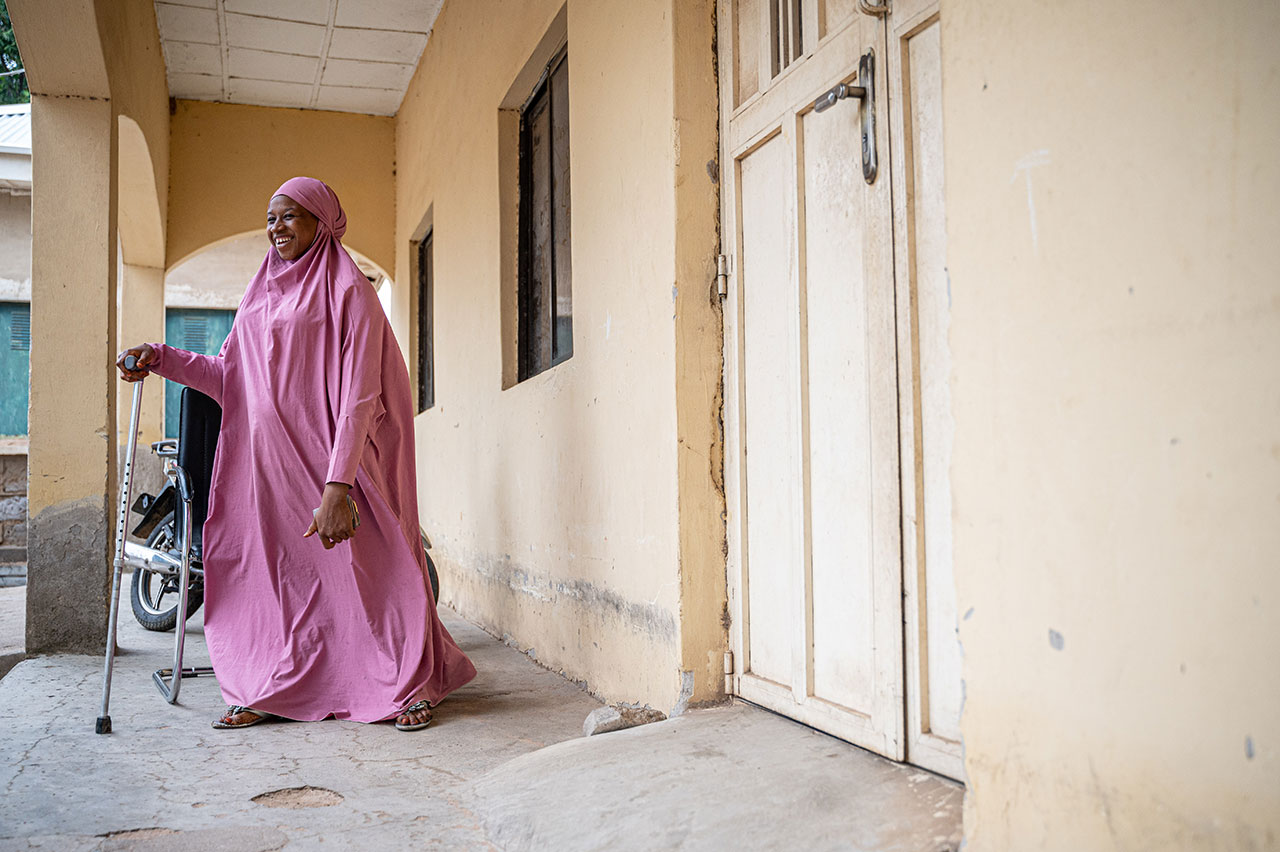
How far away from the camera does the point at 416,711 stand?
3.18 m

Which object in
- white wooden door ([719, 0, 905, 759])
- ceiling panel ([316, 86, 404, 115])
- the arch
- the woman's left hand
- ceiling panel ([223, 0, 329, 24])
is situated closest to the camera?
white wooden door ([719, 0, 905, 759])

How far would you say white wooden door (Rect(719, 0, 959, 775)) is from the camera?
78.3 inches

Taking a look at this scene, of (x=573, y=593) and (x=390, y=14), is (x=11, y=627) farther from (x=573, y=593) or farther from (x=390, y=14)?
(x=390, y=14)

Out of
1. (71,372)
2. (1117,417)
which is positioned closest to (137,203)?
(71,372)

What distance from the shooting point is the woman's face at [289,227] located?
3.49 m

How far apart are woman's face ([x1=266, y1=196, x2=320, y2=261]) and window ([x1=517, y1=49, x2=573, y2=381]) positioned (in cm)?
115

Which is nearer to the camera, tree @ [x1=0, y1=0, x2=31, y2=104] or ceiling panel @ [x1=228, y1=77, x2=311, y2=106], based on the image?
ceiling panel @ [x1=228, y1=77, x2=311, y2=106]

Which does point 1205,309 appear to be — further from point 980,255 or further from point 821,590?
point 821,590

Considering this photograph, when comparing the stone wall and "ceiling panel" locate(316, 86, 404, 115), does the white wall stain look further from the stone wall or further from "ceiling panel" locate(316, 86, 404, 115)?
the stone wall

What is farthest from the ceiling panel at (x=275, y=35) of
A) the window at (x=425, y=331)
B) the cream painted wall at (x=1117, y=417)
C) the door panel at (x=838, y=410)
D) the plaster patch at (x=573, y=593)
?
the cream painted wall at (x=1117, y=417)

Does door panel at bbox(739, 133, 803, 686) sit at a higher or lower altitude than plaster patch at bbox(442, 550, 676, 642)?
higher

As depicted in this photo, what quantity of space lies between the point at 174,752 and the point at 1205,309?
2.77 metres

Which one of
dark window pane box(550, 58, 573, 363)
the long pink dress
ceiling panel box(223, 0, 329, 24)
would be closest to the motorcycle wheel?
the long pink dress

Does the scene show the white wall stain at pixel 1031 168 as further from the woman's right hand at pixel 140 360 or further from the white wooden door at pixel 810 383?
the woman's right hand at pixel 140 360
